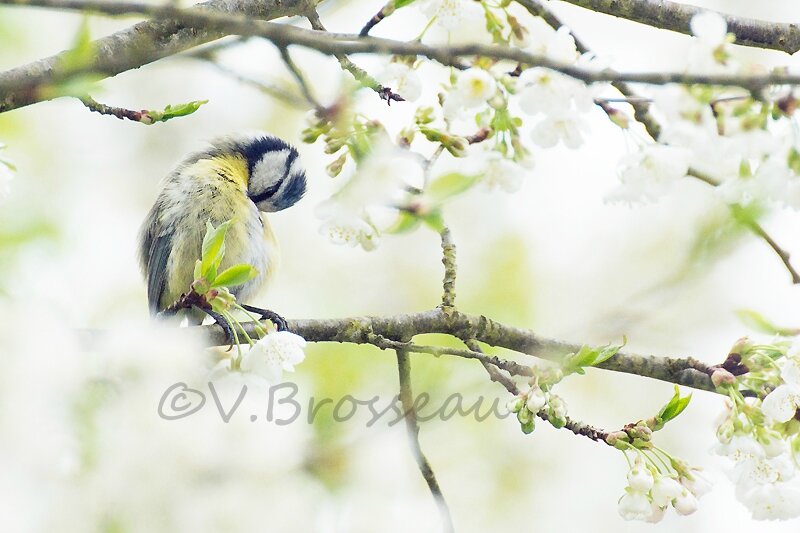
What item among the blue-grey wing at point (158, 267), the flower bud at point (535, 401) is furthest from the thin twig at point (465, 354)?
the blue-grey wing at point (158, 267)

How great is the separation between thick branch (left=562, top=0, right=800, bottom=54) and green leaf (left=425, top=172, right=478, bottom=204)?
962 millimetres

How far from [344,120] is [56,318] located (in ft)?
1.27

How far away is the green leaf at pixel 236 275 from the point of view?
141 cm

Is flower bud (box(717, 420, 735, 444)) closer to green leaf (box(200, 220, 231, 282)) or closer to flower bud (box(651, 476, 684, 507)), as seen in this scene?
flower bud (box(651, 476, 684, 507))

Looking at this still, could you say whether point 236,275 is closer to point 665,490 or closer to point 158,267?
point 665,490

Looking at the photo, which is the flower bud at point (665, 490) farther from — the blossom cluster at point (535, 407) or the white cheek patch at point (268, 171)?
the white cheek patch at point (268, 171)

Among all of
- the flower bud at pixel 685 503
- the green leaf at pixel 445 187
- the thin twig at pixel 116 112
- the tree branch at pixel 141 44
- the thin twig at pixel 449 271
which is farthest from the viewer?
the thin twig at pixel 449 271

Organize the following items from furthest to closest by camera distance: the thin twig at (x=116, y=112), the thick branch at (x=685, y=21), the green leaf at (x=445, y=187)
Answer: the thick branch at (x=685, y=21)
the thin twig at (x=116, y=112)
the green leaf at (x=445, y=187)

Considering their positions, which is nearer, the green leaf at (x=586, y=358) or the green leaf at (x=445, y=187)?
the green leaf at (x=445, y=187)

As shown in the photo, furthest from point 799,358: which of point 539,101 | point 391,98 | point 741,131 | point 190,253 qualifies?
point 190,253

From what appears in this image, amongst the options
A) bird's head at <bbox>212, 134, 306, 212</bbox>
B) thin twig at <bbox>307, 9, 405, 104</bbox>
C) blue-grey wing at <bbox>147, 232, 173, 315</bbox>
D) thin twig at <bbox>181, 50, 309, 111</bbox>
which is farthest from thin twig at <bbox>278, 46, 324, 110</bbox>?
bird's head at <bbox>212, 134, 306, 212</bbox>

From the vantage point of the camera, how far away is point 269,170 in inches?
126

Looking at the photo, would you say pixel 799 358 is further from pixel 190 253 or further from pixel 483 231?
pixel 483 231

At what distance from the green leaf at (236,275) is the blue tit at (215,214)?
118 cm
